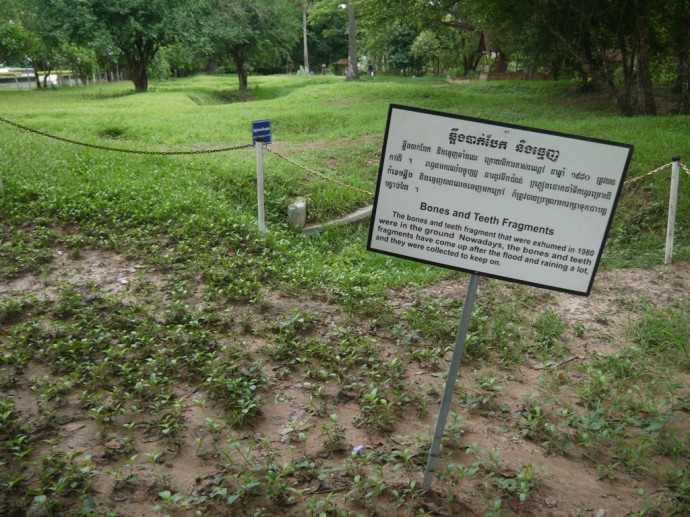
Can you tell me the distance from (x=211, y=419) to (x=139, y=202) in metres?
4.55

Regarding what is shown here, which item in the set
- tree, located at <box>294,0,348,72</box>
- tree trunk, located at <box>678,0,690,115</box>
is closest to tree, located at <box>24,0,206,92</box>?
tree trunk, located at <box>678,0,690,115</box>

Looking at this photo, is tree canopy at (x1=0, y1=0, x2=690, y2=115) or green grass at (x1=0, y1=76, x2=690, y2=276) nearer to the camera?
green grass at (x1=0, y1=76, x2=690, y2=276)

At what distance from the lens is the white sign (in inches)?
103

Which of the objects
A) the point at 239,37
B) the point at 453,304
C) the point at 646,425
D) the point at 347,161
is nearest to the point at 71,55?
the point at 239,37

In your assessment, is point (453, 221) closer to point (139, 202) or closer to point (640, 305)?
point (640, 305)

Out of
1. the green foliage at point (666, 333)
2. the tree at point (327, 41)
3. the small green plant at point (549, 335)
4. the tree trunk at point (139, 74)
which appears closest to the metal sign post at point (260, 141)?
A: the small green plant at point (549, 335)

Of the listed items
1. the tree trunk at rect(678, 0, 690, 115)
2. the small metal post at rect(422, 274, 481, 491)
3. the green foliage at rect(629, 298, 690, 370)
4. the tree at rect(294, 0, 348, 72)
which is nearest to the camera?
the small metal post at rect(422, 274, 481, 491)

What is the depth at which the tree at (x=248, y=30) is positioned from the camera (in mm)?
27859

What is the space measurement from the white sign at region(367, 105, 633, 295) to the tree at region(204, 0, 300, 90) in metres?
26.5

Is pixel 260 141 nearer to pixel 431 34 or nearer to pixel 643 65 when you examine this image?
pixel 643 65

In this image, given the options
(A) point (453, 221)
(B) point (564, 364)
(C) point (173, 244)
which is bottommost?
(B) point (564, 364)

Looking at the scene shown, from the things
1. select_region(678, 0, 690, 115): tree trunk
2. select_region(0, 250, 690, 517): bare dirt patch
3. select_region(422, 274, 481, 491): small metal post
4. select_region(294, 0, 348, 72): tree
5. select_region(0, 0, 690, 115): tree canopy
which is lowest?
select_region(0, 250, 690, 517): bare dirt patch

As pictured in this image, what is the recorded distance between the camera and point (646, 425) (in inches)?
140

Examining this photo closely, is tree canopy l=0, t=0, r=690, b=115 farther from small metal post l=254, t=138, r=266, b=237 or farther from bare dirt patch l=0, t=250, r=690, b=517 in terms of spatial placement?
bare dirt patch l=0, t=250, r=690, b=517
